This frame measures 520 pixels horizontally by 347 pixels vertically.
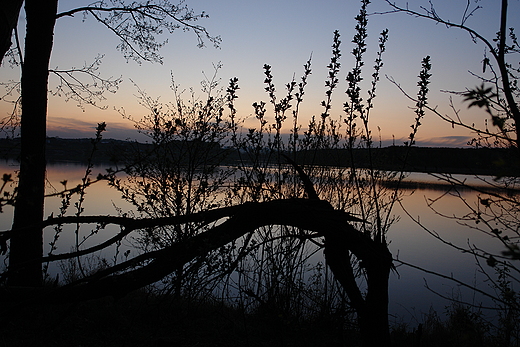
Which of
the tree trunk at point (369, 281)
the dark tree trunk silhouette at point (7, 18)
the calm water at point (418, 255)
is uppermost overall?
the dark tree trunk silhouette at point (7, 18)

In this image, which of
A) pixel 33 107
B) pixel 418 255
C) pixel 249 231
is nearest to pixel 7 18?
pixel 249 231

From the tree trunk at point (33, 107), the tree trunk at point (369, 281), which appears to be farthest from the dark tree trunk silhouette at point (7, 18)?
the tree trunk at point (33, 107)

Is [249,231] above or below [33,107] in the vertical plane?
below

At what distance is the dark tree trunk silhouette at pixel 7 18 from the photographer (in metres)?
2.21

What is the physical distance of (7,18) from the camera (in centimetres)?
224

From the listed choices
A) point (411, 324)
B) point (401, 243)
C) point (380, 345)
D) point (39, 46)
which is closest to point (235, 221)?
point (380, 345)

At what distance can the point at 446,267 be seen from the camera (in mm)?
12312

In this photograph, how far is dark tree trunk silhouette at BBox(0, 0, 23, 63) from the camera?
2.21m

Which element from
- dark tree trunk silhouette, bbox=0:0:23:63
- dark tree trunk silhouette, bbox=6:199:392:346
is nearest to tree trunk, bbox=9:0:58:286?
dark tree trunk silhouette, bbox=6:199:392:346

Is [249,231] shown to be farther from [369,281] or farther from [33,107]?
[33,107]

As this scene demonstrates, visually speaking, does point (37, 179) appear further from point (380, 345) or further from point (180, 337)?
point (380, 345)

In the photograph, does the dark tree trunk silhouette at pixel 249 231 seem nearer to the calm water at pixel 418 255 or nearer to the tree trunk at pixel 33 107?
the calm water at pixel 418 255

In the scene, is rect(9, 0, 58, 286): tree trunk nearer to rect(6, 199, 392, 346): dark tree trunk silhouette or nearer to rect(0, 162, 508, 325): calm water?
rect(0, 162, 508, 325): calm water

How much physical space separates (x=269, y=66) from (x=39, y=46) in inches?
134
